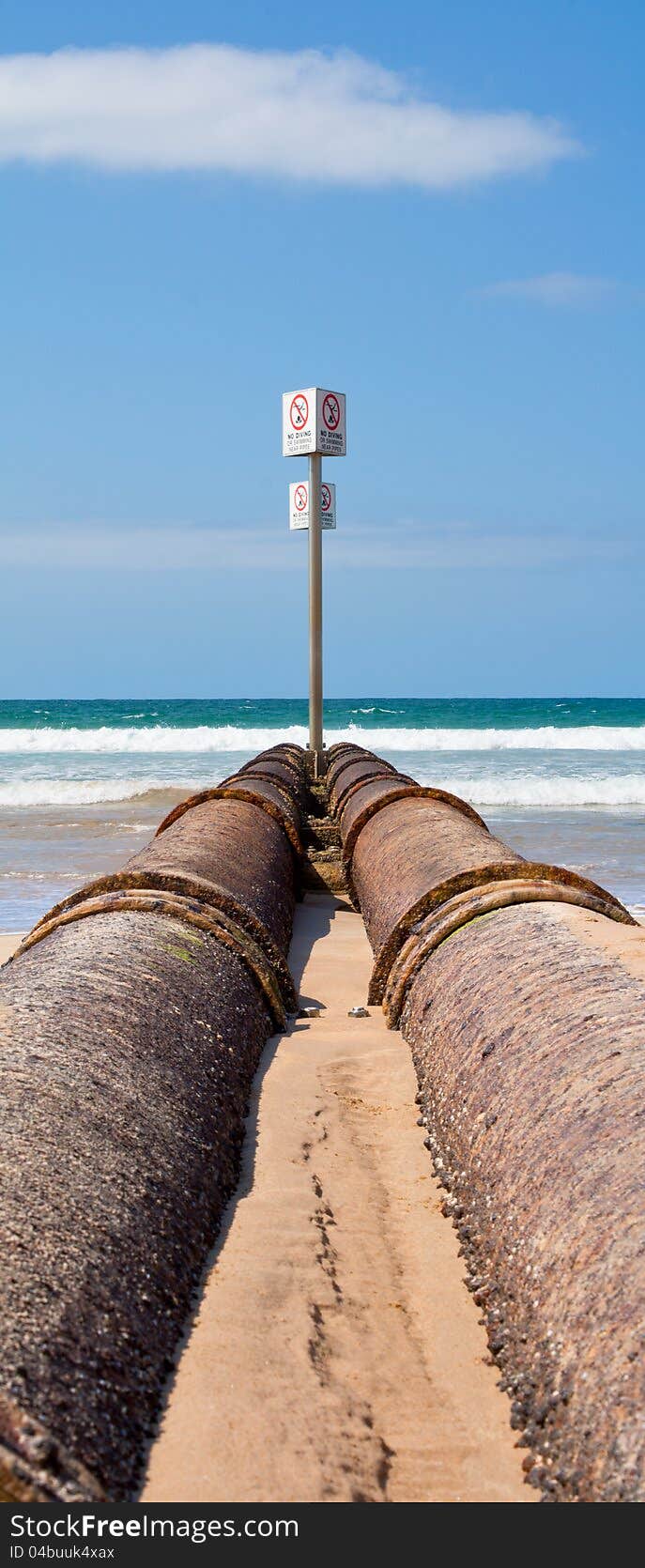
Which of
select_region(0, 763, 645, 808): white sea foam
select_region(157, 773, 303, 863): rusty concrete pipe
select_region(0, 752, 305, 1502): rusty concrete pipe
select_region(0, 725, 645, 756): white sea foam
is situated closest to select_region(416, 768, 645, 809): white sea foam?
select_region(0, 763, 645, 808): white sea foam

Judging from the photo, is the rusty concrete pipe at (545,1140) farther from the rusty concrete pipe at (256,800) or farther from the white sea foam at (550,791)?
the white sea foam at (550,791)

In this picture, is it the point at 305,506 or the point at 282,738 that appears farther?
the point at 282,738

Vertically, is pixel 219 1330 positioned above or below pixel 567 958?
below

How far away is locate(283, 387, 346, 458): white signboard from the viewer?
10695 millimetres

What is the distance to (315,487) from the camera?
10.9m

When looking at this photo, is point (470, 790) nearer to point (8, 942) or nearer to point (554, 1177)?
point (8, 942)

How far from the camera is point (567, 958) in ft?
8.79

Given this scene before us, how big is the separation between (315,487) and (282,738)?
21.2 meters

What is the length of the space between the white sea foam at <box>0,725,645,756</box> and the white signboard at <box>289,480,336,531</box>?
58.3 feet

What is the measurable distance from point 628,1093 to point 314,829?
6.33 meters

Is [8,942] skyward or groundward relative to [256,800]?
groundward

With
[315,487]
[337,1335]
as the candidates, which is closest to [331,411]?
[315,487]

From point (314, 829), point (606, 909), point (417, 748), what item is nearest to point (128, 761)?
point (417, 748)

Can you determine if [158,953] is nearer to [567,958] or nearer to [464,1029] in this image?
[464,1029]
